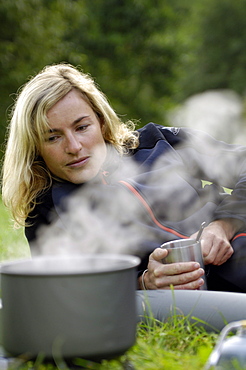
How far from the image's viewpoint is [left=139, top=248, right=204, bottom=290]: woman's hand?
6.14 ft

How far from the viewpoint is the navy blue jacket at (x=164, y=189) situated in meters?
2.22

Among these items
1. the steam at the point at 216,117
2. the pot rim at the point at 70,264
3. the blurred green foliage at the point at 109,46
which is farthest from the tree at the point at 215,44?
the pot rim at the point at 70,264

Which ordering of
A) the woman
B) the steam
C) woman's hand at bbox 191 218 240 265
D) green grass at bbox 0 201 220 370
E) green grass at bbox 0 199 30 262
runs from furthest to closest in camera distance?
the steam → green grass at bbox 0 199 30 262 → the woman → woman's hand at bbox 191 218 240 265 → green grass at bbox 0 201 220 370

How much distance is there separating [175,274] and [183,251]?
85 mm

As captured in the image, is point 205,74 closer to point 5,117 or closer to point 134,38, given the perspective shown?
point 134,38

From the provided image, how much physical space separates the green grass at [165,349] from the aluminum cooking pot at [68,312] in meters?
0.07

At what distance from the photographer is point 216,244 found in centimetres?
212

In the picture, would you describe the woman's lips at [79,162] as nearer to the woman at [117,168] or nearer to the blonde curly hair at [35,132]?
the woman at [117,168]

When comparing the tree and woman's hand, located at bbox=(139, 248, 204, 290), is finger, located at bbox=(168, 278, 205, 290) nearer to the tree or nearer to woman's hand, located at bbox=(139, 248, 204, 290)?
woman's hand, located at bbox=(139, 248, 204, 290)

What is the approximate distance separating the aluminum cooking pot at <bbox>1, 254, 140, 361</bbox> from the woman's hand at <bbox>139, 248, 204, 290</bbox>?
0.77 meters

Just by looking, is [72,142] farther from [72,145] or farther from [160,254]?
[160,254]

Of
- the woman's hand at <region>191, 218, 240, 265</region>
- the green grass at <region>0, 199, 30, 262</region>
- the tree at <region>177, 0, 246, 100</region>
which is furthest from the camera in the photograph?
the tree at <region>177, 0, 246, 100</region>

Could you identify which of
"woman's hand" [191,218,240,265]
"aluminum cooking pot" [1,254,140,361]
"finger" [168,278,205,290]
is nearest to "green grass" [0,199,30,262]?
"woman's hand" [191,218,240,265]

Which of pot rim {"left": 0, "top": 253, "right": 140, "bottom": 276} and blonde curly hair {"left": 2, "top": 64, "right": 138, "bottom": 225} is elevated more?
blonde curly hair {"left": 2, "top": 64, "right": 138, "bottom": 225}
